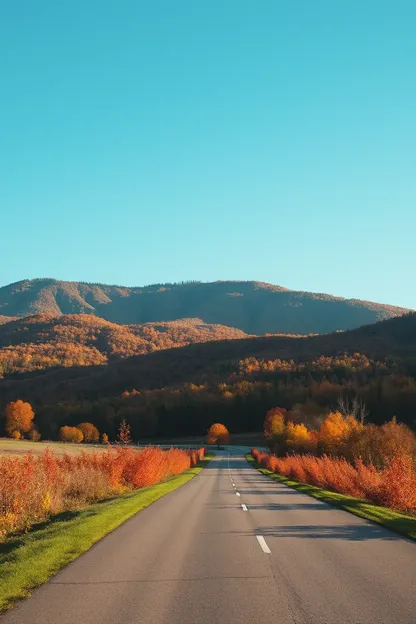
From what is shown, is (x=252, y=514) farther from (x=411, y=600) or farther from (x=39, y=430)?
(x=39, y=430)

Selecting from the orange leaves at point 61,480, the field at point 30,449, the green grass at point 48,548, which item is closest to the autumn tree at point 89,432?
the field at point 30,449

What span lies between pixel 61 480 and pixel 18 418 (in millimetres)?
142522

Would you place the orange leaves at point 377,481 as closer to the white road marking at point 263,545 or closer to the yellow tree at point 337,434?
the white road marking at point 263,545

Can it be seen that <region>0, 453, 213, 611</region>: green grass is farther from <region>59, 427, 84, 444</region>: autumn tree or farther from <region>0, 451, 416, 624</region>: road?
<region>59, 427, 84, 444</region>: autumn tree

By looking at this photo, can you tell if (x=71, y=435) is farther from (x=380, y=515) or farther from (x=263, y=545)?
(x=263, y=545)

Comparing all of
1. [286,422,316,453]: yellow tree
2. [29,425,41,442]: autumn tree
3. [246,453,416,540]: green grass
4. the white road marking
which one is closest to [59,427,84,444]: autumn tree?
[29,425,41,442]: autumn tree

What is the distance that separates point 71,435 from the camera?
14750 cm

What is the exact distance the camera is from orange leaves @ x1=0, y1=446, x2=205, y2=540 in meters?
18.7

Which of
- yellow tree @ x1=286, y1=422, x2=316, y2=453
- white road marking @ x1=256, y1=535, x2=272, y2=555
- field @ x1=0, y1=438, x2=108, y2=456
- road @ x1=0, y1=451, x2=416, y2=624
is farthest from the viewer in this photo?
yellow tree @ x1=286, y1=422, x2=316, y2=453

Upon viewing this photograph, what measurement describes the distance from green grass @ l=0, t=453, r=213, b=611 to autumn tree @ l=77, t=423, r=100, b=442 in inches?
5542

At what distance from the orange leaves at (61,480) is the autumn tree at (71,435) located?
113743 mm

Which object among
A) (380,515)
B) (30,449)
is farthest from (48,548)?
(30,449)

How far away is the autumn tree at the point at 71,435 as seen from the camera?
147 meters

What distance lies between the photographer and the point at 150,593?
873cm
